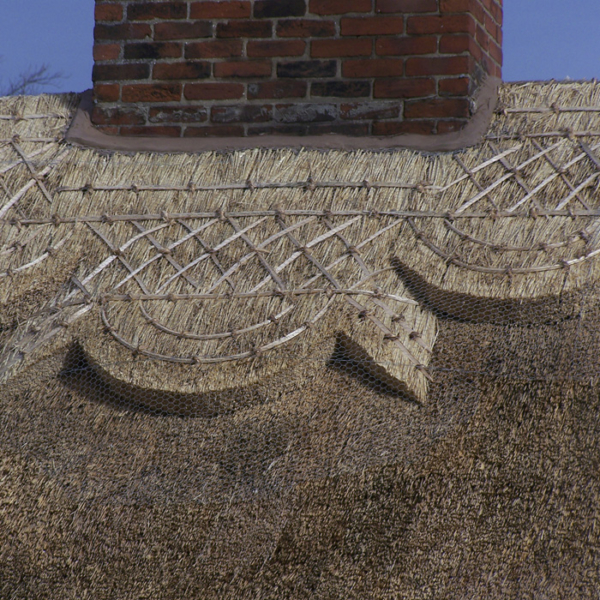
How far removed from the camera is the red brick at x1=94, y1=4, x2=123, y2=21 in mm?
3469

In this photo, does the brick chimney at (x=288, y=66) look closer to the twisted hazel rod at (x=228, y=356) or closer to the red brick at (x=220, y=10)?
the red brick at (x=220, y=10)

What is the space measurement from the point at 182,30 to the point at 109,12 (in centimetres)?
33

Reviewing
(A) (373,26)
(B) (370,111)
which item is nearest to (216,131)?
(B) (370,111)

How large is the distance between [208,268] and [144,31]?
1.20 meters

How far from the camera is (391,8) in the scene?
3.27m

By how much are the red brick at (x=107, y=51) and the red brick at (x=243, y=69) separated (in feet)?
1.41

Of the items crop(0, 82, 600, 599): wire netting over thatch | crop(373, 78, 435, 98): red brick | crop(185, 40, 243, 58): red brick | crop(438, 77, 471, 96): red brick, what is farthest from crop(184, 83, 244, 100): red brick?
crop(0, 82, 600, 599): wire netting over thatch

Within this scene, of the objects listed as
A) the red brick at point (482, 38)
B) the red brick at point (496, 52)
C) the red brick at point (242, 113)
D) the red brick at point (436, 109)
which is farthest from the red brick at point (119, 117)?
the red brick at point (496, 52)

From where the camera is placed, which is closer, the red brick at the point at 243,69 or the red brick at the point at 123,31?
the red brick at the point at 243,69

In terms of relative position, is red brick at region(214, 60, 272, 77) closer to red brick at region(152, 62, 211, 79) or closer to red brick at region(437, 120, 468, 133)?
red brick at region(152, 62, 211, 79)

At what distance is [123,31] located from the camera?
3.46 metres

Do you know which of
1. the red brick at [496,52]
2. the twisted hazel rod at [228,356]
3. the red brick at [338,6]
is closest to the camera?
the twisted hazel rod at [228,356]

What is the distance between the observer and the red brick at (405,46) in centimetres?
323

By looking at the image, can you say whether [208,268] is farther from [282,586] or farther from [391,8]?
[391,8]
